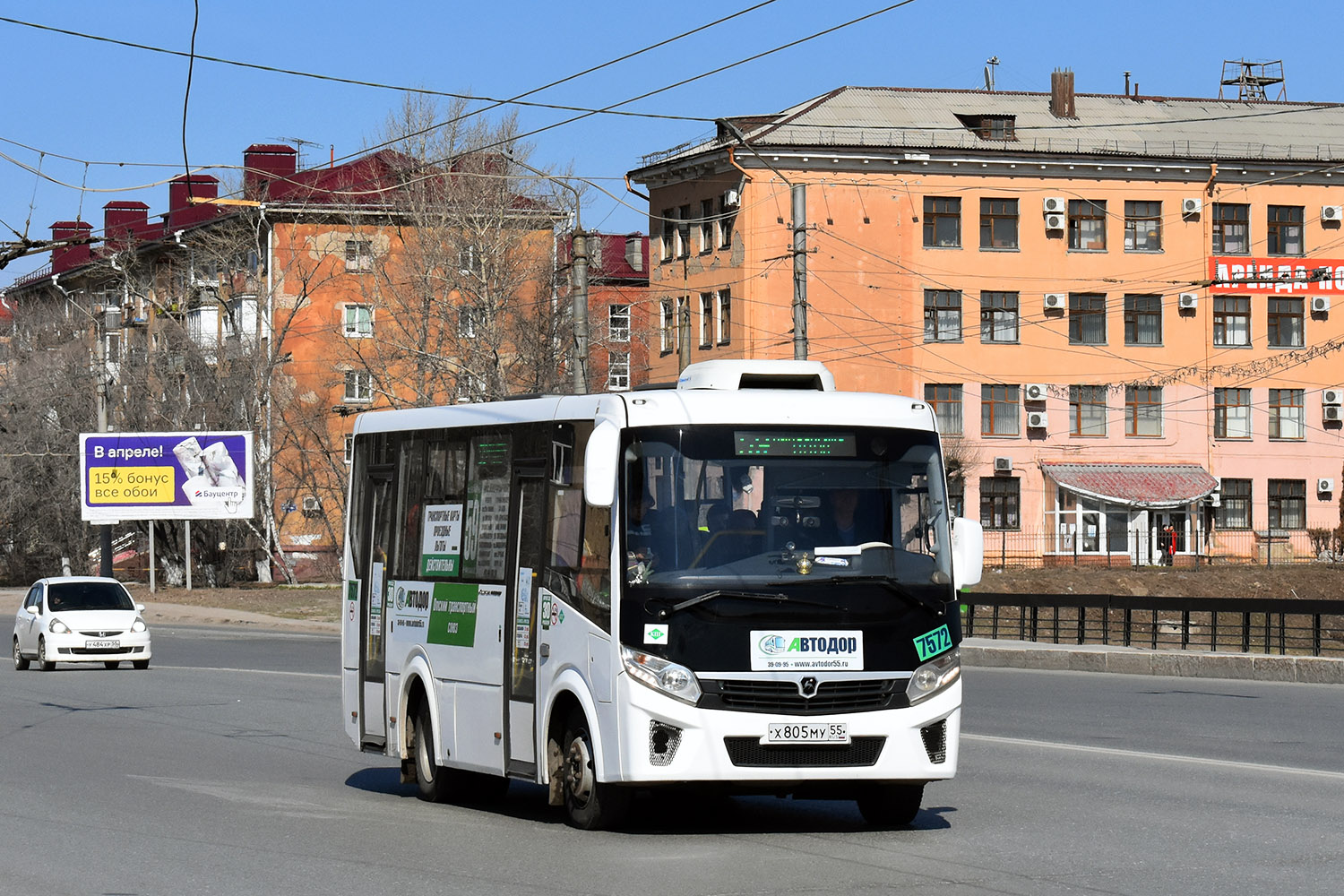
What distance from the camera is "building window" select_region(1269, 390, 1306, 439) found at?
66812 millimetres

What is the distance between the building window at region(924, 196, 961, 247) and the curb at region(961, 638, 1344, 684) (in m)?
35.4

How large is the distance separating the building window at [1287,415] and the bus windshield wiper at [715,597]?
195ft

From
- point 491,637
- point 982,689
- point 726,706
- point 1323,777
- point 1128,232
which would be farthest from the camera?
point 1128,232

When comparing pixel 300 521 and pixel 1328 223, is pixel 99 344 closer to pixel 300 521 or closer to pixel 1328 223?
pixel 300 521

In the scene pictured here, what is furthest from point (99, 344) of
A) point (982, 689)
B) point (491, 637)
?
point (491, 637)

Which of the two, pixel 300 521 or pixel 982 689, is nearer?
pixel 982 689

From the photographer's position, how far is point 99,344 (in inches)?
3108

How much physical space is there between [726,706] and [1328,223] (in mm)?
61027

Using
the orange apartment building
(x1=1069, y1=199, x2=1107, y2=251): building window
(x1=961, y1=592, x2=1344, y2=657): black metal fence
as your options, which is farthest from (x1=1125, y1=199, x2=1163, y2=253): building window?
(x1=961, y1=592, x2=1344, y2=657): black metal fence

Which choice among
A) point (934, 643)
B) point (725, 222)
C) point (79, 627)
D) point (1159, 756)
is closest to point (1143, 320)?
point (725, 222)

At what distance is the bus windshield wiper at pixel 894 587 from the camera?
1097cm

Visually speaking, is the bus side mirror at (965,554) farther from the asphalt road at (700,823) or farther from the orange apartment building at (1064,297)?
the orange apartment building at (1064,297)

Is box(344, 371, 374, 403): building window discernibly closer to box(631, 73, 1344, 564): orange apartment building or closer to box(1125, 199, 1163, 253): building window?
box(631, 73, 1344, 564): orange apartment building

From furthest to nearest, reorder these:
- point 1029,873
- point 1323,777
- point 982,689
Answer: point 982,689
point 1323,777
point 1029,873
